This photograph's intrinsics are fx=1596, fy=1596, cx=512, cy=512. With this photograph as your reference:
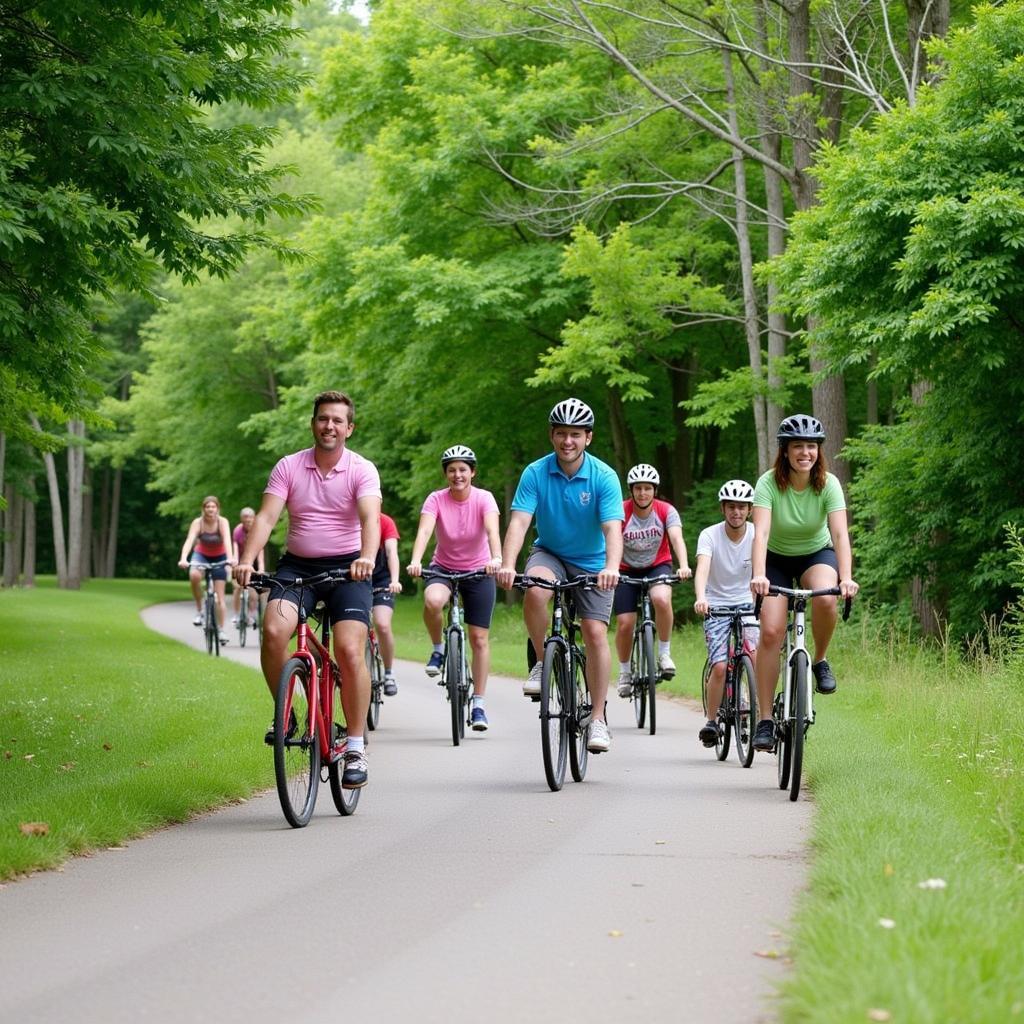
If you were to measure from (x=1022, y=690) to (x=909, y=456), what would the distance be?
8.18 m

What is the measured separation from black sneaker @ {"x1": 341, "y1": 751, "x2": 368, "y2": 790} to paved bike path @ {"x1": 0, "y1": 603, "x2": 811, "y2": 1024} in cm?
21

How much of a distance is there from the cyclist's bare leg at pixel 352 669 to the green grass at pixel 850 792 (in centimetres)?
106

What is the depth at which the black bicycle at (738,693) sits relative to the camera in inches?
427

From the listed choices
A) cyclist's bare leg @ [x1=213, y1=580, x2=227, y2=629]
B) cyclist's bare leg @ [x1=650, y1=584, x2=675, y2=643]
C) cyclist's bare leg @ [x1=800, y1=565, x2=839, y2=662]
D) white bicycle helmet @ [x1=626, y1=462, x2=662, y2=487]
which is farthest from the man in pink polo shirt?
cyclist's bare leg @ [x1=213, y1=580, x2=227, y2=629]

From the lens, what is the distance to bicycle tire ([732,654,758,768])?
10.7 m

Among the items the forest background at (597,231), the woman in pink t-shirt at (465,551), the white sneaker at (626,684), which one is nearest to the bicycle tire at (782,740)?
the forest background at (597,231)

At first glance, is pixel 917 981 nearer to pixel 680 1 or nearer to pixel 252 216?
pixel 252 216

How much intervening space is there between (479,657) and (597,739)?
2.90 metres

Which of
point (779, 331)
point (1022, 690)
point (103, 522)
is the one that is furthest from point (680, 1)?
point (103, 522)

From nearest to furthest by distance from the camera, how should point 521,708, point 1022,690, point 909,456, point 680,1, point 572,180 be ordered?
point 1022,690 < point 521,708 < point 909,456 < point 680,1 < point 572,180

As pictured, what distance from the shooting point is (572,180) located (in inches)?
1095

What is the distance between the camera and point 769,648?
1012cm

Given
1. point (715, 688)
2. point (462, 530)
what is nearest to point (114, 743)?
point (462, 530)

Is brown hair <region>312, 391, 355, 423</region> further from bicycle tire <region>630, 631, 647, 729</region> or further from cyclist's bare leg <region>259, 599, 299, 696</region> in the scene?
bicycle tire <region>630, 631, 647, 729</region>
